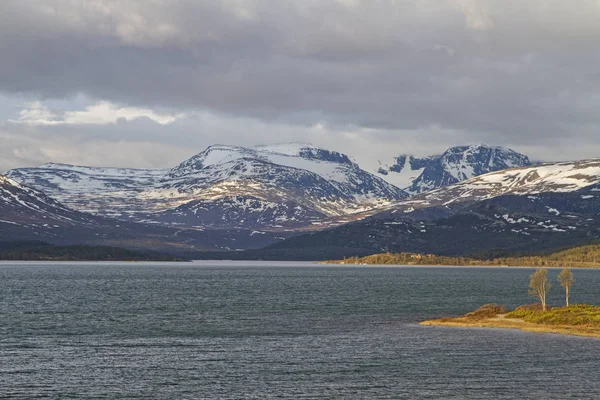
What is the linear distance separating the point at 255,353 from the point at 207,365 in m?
11.6

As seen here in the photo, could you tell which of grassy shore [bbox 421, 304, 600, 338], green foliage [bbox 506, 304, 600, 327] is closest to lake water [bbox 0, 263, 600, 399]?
grassy shore [bbox 421, 304, 600, 338]

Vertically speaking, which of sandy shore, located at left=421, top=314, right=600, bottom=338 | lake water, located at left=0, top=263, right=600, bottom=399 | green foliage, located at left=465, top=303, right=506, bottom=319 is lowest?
lake water, located at left=0, top=263, right=600, bottom=399

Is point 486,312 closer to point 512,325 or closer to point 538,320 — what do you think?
point 538,320

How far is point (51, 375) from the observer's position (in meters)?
94.6

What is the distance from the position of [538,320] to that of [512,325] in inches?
210

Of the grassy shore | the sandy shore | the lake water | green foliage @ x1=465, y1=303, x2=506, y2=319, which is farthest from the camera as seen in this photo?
green foliage @ x1=465, y1=303, x2=506, y2=319

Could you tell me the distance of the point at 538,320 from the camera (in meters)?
148

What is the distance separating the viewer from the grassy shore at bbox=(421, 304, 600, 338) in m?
138

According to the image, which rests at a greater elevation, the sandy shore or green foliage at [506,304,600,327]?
green foliage at [506,304,600,327]

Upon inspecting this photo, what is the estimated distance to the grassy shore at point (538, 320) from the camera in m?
138

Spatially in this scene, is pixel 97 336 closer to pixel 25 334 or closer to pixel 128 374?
pixel 25 334

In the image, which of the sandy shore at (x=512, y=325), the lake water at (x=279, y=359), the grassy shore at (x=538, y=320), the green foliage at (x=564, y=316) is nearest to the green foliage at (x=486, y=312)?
the grassy shore at (x=538, y=320)

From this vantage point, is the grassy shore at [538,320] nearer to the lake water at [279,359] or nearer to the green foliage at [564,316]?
the green foliage at [564,316]

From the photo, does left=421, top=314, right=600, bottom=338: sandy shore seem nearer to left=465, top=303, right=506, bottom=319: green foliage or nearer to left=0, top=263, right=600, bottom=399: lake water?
left=465, top=303, right=506, bottom=319: green foliage
